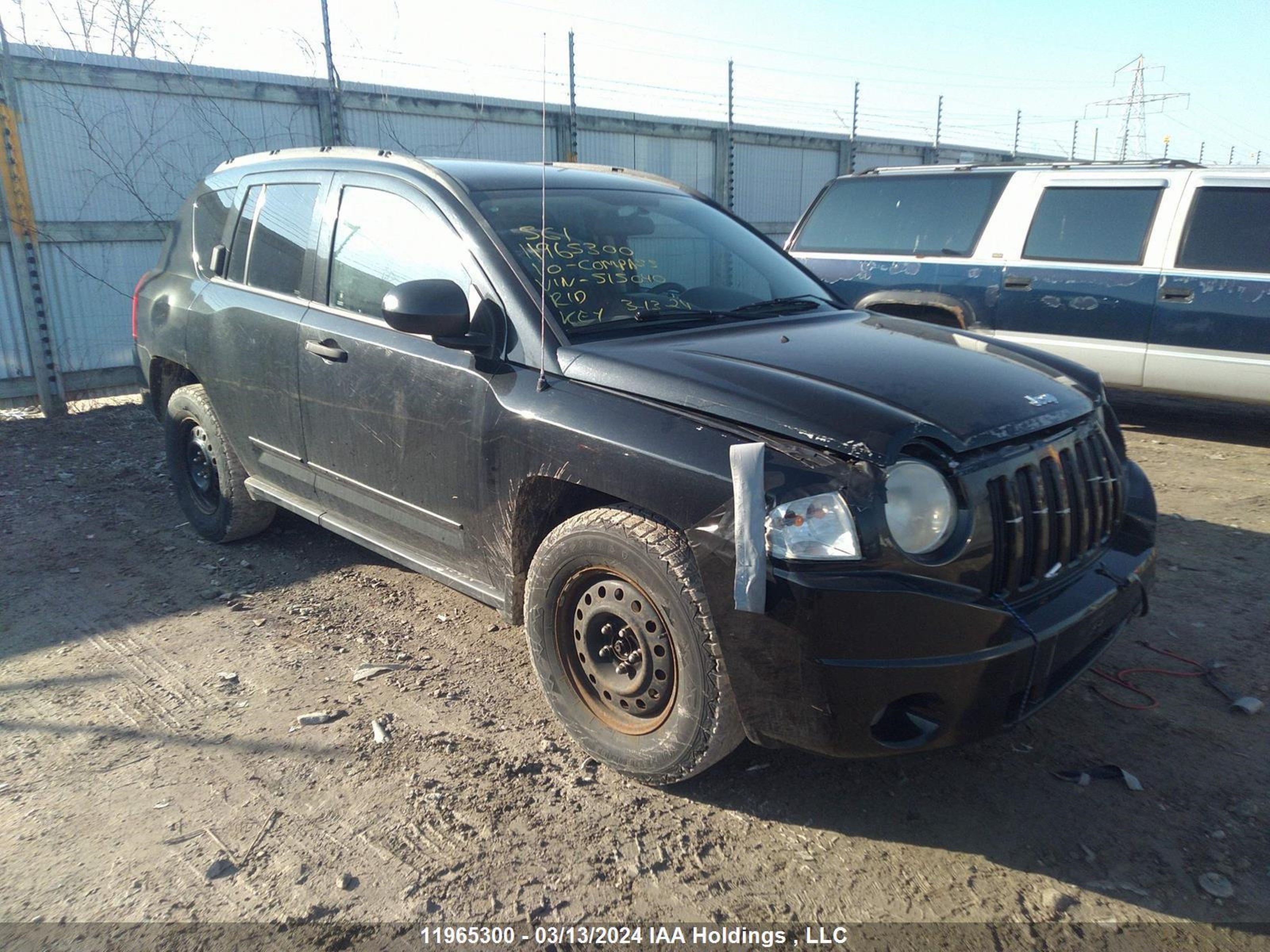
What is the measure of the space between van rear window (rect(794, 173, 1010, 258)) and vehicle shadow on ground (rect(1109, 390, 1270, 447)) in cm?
172

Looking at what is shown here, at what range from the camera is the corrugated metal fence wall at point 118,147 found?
7766 millimetres

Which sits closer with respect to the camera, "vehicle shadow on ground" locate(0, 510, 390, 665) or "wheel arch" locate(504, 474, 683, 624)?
"wheel arch" locate(504, 474, 683, 624)

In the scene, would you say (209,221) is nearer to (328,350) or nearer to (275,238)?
(275,238)

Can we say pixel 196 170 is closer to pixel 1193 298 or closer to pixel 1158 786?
pixel 1193 298

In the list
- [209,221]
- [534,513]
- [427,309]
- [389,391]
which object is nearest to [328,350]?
[389,391]

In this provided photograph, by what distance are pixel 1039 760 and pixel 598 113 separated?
10.0 meters

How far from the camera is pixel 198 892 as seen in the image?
2486mm

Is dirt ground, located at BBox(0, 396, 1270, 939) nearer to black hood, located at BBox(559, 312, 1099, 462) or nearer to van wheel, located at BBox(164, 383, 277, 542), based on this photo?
van wheel, located at BBox(164, 383, 277, 542)

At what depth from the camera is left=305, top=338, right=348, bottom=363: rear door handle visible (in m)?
3.73

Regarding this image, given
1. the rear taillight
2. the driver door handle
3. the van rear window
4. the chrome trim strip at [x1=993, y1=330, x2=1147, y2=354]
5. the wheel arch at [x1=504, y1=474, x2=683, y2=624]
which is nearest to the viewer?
the wheel arch at [x1=504, y1=474, x2=683, y2=624]

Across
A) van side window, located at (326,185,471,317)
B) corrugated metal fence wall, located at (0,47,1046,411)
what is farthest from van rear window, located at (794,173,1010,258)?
van side window, located at (326,185,471,317)

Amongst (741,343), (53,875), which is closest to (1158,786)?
(741,343)

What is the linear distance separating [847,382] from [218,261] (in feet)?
11.3

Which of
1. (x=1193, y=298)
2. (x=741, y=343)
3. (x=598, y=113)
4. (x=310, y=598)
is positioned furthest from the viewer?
(x=598, y=113)
